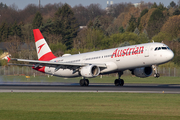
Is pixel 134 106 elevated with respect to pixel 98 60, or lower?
lower

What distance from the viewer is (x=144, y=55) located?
36969mm

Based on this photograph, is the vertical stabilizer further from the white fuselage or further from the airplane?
the white fuselage

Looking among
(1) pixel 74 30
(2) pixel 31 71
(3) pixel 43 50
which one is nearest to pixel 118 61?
(3) pixel 43 50

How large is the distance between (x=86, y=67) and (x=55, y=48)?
6257 centimetres

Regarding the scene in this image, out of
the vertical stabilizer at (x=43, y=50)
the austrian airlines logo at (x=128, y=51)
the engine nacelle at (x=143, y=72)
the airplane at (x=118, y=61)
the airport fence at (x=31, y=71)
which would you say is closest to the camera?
the airplane at (x=118, y=61)

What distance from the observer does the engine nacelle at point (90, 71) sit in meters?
38.6

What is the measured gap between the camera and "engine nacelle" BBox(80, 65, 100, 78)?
127ft

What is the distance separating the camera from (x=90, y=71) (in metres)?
38.5

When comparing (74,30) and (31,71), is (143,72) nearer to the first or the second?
(31,71)

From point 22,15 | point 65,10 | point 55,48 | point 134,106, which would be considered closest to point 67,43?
point 65,10

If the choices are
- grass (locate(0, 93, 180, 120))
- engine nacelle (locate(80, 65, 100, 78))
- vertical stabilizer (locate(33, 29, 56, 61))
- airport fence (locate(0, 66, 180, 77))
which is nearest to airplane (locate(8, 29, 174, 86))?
engine nacelle (locate(80, 65, 100, 78))

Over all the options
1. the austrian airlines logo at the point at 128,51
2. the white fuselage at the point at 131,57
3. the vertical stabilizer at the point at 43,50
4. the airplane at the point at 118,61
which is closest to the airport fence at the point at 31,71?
the vertical stabilizer at the point at 43,50

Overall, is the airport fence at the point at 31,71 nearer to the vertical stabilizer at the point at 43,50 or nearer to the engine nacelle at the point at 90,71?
the vertical stabilizer at the point at 43,50

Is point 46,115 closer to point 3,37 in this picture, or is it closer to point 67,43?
point 67,43
